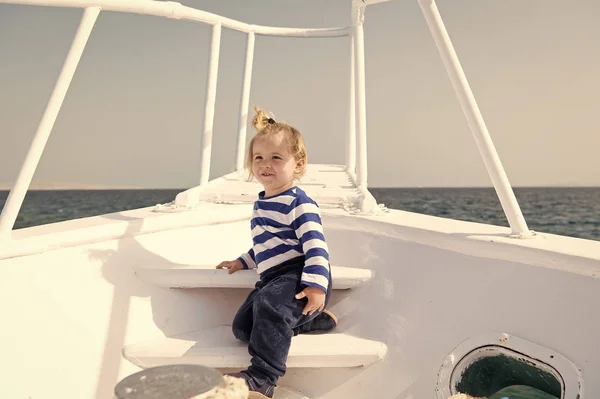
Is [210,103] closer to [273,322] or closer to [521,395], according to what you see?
[273,322]

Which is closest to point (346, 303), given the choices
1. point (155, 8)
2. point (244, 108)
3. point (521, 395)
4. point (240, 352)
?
point (240, 352)

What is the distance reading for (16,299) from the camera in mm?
1333


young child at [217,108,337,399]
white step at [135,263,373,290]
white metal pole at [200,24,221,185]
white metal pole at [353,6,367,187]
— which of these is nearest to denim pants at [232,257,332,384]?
young child at [217,108,337,399]

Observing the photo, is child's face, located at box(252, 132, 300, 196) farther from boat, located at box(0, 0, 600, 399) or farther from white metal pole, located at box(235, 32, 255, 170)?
white metal pole, located at box(235, 32, 255, 170)

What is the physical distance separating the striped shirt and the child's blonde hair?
0.10 m

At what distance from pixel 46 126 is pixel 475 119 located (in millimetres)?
1212

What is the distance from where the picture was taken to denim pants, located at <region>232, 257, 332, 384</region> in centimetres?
140

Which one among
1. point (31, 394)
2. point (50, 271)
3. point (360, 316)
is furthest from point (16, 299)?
point (360, 316)

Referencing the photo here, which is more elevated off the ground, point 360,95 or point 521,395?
point 360,95

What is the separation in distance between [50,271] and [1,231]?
17 cm

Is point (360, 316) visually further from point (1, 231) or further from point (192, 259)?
point (1, 231)

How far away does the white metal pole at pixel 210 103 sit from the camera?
2279 mm

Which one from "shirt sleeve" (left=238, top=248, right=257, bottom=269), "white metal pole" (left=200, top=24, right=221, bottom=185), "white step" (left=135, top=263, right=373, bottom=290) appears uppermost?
"white metal pole" (left=200, top=24, right=221, bottom=185)

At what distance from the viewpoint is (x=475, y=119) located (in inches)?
59.2
